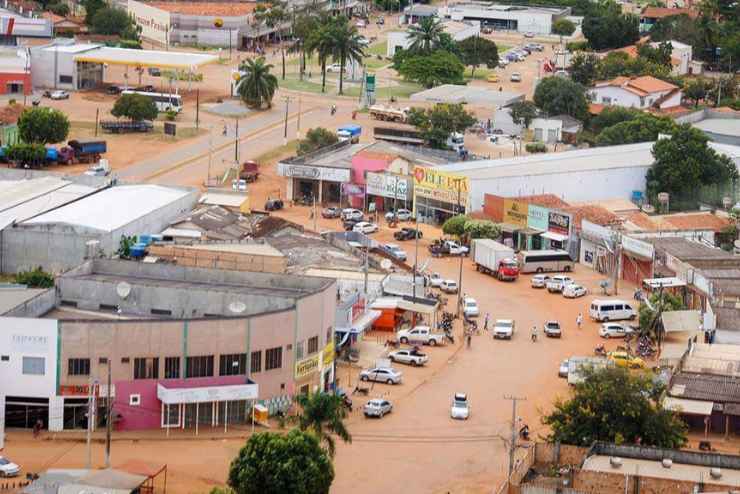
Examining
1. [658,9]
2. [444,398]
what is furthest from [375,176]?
[658,9]

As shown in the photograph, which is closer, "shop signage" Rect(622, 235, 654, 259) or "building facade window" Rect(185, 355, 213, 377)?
"building facade window" Rect(185, 355, 213, 377)

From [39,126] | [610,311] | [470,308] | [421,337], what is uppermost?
[39,126]

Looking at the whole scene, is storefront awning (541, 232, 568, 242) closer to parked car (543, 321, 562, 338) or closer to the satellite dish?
parked car (543, 321, 562, 338)

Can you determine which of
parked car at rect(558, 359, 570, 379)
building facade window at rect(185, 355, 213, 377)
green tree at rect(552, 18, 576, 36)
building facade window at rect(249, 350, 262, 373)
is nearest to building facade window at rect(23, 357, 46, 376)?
building facade window at rect(185, 355, 213, 377)

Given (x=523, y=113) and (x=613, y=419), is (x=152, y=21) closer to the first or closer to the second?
(x=523, y=113)

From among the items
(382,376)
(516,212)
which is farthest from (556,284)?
(382,376)

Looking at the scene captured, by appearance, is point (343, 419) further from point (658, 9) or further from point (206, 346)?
point (658, 9)
